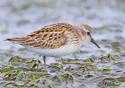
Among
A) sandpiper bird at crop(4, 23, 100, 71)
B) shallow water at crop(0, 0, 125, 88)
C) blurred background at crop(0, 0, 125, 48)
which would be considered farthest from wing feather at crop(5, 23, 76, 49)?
blurred background at crop(0, 0, 125, 48)

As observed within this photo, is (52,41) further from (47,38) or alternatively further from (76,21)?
(76,21)

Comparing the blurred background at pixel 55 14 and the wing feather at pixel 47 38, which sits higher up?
the blurred background at pixel 55 14

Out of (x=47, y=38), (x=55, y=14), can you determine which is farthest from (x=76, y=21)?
(x=47, y=38)

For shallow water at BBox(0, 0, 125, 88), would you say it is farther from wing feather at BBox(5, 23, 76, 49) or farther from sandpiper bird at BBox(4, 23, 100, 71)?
wing feather at BBox(5, 23, 76, 49)

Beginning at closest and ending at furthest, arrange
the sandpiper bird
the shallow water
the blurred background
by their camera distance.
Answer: the sandpiper bird, the shallow water, the blurred background

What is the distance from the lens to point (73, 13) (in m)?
15.6

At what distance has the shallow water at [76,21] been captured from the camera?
915 cm

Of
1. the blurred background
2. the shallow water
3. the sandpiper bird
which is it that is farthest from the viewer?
the blurred background

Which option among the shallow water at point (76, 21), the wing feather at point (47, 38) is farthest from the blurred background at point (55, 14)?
the wing feather at point (47, 38)

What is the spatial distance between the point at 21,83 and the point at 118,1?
12511 millimetres

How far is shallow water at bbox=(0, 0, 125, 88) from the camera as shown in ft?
30.0

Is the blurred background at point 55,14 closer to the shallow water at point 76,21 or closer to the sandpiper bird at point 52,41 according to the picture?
the shallow water at point 76,21

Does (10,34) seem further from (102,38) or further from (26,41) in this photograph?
(26,41)

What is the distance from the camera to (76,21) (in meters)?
A: 14.3
